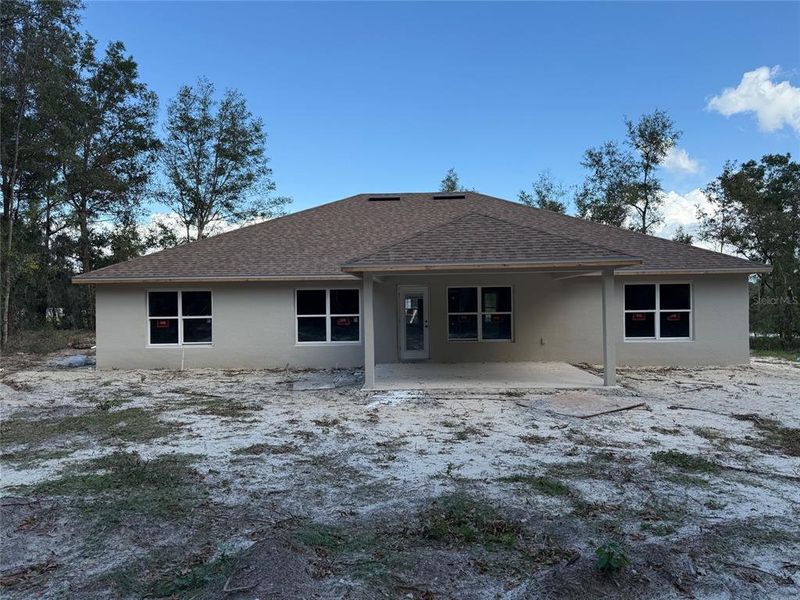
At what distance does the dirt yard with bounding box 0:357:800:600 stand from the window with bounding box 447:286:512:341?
209 inches

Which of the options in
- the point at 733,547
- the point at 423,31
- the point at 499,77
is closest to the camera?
the point at 733,547

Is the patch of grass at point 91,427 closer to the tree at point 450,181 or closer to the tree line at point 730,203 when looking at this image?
the tree line at point 730,203

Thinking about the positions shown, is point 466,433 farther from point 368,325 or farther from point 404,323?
point 404,323

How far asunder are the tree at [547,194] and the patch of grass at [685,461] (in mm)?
28537

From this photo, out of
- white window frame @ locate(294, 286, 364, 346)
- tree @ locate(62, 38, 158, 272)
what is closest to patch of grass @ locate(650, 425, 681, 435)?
white window frame @ locate(294, 286, 364, 346)

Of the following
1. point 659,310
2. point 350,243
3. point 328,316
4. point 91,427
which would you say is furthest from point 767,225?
point 91,427

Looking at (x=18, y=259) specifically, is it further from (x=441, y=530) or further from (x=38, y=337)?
(x=441, y=530)

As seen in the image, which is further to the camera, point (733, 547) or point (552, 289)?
point (552, 289)

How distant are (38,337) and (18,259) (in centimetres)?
361

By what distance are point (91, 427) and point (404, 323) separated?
27.3 feet

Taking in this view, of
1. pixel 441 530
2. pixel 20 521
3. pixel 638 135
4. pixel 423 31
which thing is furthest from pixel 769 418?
pixel 638 135

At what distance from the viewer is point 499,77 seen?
1872cm

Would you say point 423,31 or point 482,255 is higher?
point 423,31

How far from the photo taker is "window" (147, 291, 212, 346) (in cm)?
1351
